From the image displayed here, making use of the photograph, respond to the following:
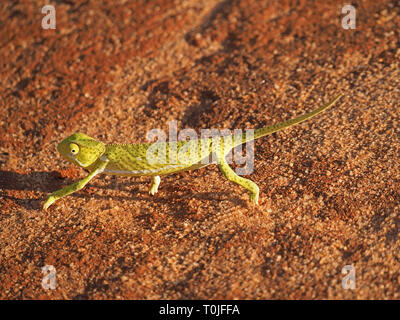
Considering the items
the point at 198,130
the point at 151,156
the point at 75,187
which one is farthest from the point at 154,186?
the point at 198,130

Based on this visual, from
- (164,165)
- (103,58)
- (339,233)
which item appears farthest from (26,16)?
(339,233)

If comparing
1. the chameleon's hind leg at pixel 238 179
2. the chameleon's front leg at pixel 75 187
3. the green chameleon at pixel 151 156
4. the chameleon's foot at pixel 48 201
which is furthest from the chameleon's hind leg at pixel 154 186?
the chameleon's foot at pixel 48 201

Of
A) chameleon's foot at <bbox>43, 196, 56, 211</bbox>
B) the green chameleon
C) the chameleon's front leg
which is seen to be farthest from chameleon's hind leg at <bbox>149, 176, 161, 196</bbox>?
chameleon's foot at <bbox>43, 196, 56, 211</bbox>

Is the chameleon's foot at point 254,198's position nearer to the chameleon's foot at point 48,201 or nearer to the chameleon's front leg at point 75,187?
the chameleon's front leg at point 75,187

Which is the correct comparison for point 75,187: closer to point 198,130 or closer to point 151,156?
point 151,156

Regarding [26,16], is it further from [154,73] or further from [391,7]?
[391,7]

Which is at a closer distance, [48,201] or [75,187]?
[75,187]
